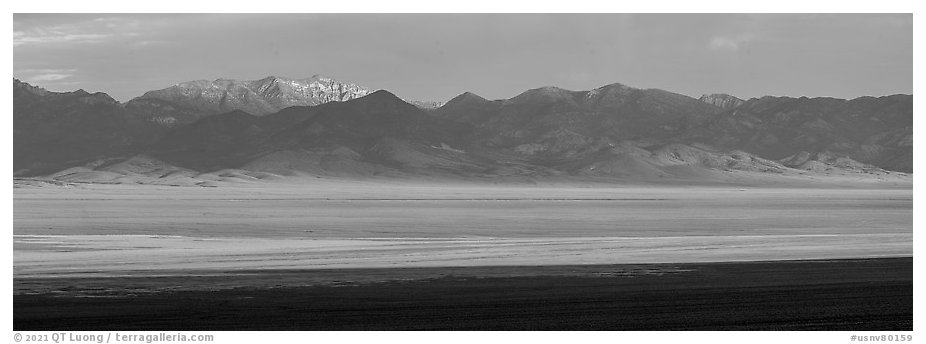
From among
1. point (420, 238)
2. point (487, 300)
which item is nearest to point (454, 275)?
point (487, 300)

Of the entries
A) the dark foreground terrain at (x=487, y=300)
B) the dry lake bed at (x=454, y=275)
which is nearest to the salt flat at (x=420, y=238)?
the dry lake bed at (x=454, y=275)

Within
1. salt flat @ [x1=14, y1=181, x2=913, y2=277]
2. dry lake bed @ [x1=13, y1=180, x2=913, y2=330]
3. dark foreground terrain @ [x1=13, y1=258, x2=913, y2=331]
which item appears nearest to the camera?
dark foreground terrain @ [x1=13, y1=258, x2=913, y2=331]

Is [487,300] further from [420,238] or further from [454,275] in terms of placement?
[420,238]

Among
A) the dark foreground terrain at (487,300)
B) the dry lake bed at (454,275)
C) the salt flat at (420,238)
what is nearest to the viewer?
the dark foreground terrain at (487,300)

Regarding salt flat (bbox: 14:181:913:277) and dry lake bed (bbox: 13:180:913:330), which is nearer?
dry lake bed (bbox: 13:180:913:330)

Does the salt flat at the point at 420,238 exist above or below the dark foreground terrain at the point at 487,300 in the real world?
above

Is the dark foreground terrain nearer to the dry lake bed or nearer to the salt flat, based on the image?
the dry lake bed

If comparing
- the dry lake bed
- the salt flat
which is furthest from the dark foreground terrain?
the salt flat

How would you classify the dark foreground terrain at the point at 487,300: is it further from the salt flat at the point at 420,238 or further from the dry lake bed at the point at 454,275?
the salt flat at the point at 420,238

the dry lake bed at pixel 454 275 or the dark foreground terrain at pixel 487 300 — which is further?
the dry lake bed at pixel 454 275
